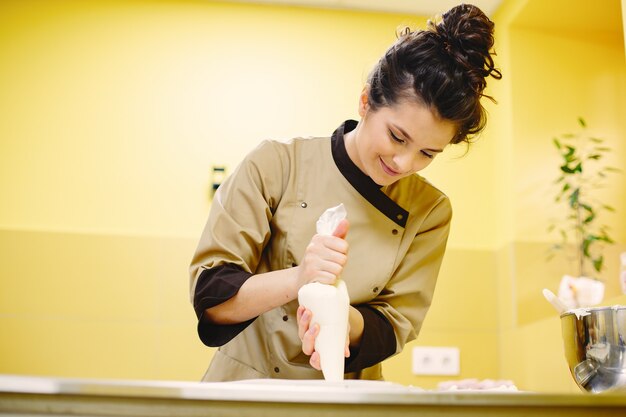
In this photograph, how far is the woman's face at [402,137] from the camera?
1.40 meters

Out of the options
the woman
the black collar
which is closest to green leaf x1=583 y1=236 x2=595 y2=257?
the woman

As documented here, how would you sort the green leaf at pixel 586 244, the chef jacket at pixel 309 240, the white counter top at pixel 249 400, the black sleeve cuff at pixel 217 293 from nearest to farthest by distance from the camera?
the white counter top at pixel 249 400 < the black sleeve cuff at pixel 217 293 < the chef jacket at pixel 309 240 < the green leaf at pixel 586 244

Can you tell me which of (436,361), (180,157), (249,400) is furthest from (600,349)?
(180,157)

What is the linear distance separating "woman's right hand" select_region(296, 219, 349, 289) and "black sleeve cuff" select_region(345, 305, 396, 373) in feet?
0.96

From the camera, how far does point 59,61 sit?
3199 mm

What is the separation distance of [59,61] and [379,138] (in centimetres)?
218

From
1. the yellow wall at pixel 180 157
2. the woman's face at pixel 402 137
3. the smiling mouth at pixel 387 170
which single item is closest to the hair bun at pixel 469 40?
the woman's face at pixel 402 137

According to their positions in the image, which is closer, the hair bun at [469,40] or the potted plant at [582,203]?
the hair bun at [469,40]

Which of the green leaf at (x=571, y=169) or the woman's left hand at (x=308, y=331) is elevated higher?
the green leaf at (x=571, y=169)

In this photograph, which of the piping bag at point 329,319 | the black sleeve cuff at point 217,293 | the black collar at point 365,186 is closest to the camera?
the piping bag at point 329,319

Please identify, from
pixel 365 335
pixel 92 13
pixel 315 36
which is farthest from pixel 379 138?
Result: pixel 92 13

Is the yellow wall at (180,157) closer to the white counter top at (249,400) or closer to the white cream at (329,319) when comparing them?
the white cream at (329,319)

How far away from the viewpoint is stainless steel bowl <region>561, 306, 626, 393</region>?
118 centimetres

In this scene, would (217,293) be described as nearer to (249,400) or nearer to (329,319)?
(329,319)
